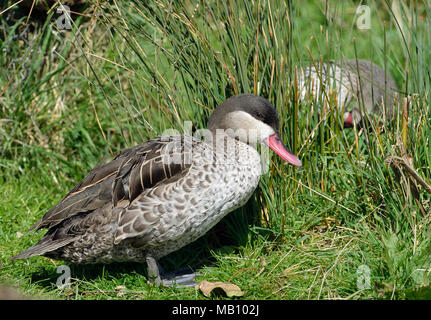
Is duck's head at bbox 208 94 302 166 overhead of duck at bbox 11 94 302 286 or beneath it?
overhead

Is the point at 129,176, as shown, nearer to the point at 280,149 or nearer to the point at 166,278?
the point at 166,278

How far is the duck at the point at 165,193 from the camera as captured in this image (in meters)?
3.08

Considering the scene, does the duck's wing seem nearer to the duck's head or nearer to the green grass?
the duck's head

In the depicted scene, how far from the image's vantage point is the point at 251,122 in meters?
3.28

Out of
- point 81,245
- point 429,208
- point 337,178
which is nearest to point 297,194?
point 337,178

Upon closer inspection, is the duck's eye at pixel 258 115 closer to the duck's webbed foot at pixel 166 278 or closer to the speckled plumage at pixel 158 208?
the speckled plumage at pixel 158 208

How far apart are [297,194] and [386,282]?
36.9 inches

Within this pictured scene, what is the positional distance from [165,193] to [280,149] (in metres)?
0.68

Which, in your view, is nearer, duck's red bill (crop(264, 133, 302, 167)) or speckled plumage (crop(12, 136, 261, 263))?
speckled plumage (crop(12, 136, 261, 263))

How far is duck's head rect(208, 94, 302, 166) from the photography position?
126 inches

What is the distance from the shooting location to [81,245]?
3.21 meters

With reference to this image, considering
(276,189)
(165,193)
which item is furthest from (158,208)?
(276,189)

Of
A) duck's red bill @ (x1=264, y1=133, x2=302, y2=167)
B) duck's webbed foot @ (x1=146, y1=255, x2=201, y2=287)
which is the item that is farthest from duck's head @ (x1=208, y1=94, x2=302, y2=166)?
duck's webbed foot @ (x1=146, y1=255, x2=201, y2=287)
